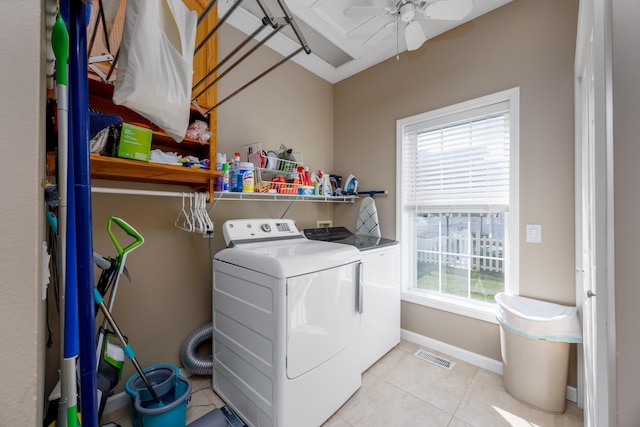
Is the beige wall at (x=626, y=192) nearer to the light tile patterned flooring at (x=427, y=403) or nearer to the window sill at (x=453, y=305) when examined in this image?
the light tile patterned flooring at (x=427, y=403)

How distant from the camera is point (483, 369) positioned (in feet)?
6.77

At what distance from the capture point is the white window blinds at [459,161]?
2094mm

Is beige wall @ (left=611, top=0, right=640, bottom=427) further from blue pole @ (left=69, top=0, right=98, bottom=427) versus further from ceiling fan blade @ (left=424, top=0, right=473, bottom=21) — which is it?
ceiling fan blade @ (left=424, top=0, right=473, bottom=21)

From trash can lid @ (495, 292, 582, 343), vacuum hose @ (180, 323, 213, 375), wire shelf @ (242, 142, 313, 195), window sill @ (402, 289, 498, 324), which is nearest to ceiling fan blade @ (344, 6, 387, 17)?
wire shelf @ (242, 142, 313, 195)

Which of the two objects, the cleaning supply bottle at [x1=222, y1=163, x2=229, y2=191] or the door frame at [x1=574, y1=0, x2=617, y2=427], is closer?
the door frame at [x1=574, y1=0, x2=617, y2=427]

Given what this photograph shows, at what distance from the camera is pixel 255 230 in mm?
2002

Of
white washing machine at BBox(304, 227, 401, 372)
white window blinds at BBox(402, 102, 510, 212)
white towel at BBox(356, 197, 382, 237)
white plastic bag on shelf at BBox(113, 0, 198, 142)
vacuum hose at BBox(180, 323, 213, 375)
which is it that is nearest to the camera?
white plastic bag on shelf at BBox(113, 0, 198, 142)

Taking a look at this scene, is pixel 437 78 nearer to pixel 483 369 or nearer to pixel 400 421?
pixel 483 369

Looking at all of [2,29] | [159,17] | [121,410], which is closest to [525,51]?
[159,17]

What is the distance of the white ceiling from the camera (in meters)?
2.01

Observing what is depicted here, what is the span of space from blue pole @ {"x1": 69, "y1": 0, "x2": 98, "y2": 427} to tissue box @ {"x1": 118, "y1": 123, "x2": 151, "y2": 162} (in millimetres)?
764

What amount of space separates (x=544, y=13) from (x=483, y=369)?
108 inches

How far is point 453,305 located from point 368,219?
1114 mm

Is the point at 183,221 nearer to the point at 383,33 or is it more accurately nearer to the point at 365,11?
the point at 365,11
